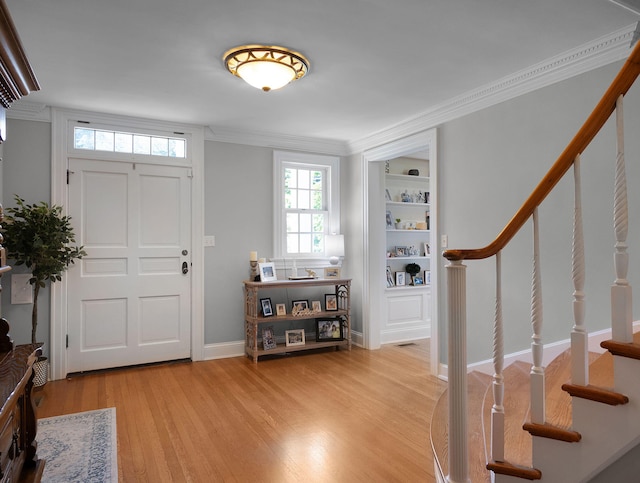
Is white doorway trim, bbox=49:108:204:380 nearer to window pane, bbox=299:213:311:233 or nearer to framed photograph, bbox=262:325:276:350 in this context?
framed photograph, bbox=262:325:276:350

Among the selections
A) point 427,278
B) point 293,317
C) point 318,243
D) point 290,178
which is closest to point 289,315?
point 293,317

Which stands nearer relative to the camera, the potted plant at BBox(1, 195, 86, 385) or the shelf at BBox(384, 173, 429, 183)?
the potted plant at BBox(1, 195, 86, 385)

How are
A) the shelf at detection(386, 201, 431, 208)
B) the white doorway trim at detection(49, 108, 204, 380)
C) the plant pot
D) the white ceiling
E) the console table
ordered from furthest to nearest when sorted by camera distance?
the shelf at detection(386, 201, 431, 208)
the console table
the white doorway trim at detection(49, 108, 204, 380)
the plant pot
the white ceiling

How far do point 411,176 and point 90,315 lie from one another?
410cm

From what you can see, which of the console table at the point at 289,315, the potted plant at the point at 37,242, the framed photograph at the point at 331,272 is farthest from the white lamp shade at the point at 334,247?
the potted plant at the point at 37,242

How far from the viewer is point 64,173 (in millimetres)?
3889

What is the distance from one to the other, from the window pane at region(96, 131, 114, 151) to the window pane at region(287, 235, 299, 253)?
2.12 metres

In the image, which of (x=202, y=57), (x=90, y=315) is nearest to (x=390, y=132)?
(x=202, y=57)

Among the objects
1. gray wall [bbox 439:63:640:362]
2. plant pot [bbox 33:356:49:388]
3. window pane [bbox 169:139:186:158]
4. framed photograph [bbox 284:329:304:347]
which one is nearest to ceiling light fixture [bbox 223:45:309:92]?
gray wall [bbox 439:63:640:362]

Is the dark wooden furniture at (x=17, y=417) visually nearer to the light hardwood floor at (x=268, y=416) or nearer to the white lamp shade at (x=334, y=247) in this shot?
the light hardwood floor at (x=268, y=416)

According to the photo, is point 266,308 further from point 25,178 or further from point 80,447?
point 25,178

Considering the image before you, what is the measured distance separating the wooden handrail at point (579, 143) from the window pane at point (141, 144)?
3.55m

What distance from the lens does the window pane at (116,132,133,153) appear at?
164 inches

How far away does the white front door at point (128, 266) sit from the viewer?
3965 millimetres
